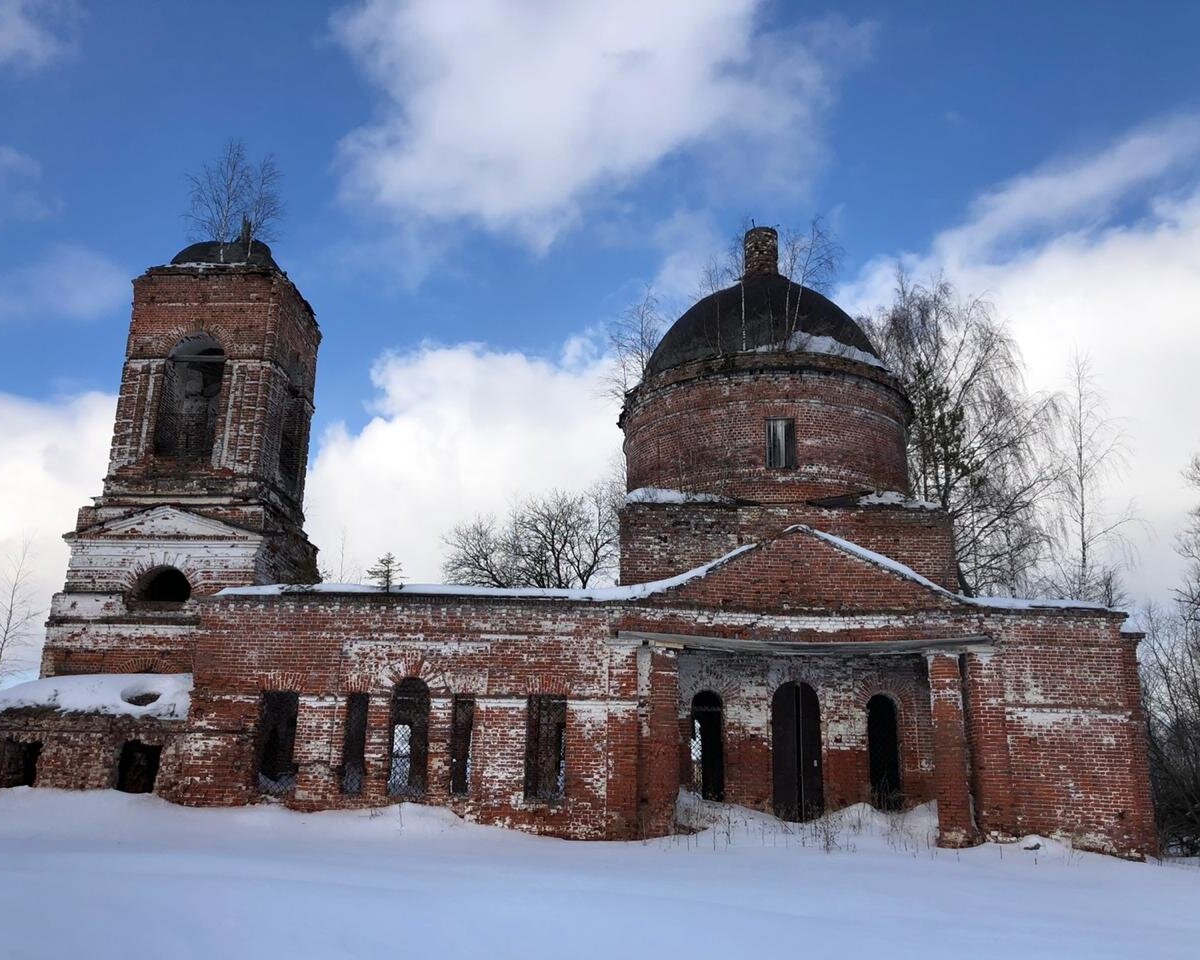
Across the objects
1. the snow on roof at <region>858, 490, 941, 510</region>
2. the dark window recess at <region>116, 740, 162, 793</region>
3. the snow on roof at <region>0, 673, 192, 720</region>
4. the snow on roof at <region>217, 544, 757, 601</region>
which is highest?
the snow on roof at <region>858, 490, 941, 510</region>

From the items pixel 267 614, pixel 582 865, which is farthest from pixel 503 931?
pixel 267 614

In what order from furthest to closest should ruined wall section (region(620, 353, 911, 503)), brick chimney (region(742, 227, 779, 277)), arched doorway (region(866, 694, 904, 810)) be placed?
brick chimney (region(742, 227, 779, 277)) < ruined wall section (region(620, 353, 911, 503)) < arched doorway (region(866, 694, 904, 810))

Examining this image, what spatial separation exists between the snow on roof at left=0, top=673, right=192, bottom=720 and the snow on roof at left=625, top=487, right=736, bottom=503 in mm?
7786

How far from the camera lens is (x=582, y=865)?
9570 millimetres

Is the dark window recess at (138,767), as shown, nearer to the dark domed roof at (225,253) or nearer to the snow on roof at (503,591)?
the snow on roof at (503,591)

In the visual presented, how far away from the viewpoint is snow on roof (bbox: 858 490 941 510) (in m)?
15.9

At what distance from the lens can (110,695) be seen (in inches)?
524

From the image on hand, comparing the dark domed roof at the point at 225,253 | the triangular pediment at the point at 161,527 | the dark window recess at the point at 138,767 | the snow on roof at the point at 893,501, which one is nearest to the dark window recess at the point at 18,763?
the dark window recess at the point at 138,767

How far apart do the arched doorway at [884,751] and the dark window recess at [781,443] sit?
446 centimetres

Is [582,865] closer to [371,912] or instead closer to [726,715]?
[371,912]

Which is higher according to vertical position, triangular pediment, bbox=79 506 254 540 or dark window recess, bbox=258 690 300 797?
triangular pediment, bbox=79 506 254 540

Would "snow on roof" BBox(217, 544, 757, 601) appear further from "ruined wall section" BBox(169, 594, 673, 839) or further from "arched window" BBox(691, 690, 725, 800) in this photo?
"arched window" BBox(691, 690, 725, 800)

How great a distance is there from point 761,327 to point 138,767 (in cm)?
1284

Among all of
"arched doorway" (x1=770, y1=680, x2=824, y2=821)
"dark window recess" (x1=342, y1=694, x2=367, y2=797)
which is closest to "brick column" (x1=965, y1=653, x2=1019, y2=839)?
"arched doorway" (x1=770, y1=680, x2=824, y2=821)
